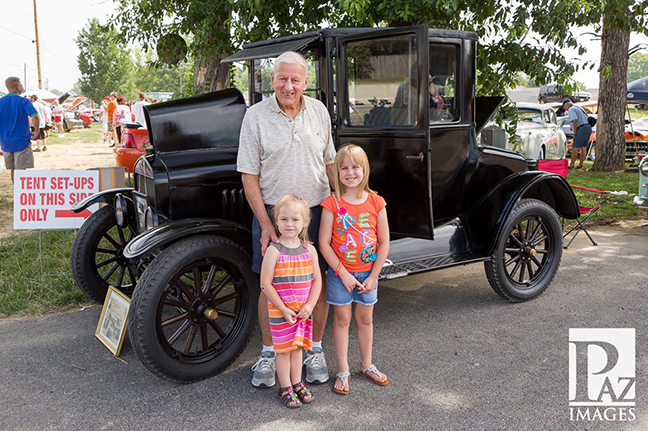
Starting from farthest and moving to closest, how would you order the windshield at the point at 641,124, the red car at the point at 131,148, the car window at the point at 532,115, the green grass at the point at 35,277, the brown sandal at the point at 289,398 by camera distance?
the windshield at the point at 641,124 < the car window at the point at 532,115 < the red car at the point at 131,148 < the green grass at the point at 35,277 < the brown sandal at the point at 289,398

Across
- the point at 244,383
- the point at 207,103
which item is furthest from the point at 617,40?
the point at 244,383

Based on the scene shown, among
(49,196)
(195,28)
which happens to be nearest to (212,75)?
(195,28)

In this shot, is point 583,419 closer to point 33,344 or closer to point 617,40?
point 33,344

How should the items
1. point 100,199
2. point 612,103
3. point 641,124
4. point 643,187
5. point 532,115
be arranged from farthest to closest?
point 641,124
point 532,115
point 612,103
point 643,187
point 100,199

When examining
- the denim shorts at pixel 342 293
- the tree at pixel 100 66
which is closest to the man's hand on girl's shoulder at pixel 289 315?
the denim shorts at pixel 342 293

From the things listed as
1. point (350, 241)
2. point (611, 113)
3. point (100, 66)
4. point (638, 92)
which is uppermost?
point (100, 66)

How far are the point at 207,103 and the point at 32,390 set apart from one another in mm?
2016

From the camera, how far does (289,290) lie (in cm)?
296

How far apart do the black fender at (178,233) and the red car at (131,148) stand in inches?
242

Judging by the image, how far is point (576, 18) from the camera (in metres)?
6.34

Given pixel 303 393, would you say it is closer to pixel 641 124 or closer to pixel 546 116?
pixel 546 116

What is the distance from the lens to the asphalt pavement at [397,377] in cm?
285

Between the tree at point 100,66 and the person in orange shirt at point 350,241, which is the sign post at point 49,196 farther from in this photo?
the tree at point 100,66

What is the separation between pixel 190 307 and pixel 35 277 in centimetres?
254
